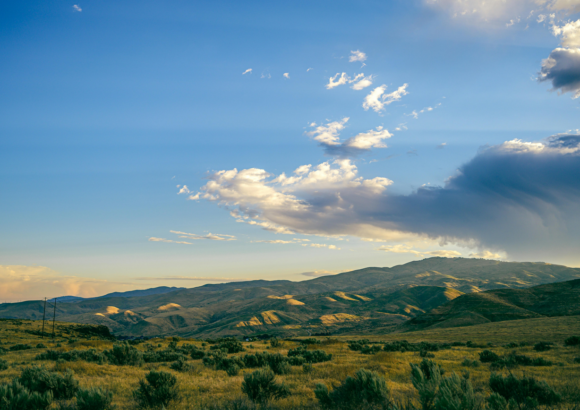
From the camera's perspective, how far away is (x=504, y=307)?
117000 mm

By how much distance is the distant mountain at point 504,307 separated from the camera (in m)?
104

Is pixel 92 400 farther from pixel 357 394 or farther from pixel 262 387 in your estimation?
pixel 357 394

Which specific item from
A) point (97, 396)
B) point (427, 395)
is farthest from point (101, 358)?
point (427, 395)

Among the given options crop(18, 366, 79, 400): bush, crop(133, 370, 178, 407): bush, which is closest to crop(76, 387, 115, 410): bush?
crop(133, 370, 178, 407): bush

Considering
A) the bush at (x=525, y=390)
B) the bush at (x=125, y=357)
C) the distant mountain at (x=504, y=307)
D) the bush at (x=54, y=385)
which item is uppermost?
the bush at (x=525, y=390)

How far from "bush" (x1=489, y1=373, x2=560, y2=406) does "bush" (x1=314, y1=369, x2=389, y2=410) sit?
371cm

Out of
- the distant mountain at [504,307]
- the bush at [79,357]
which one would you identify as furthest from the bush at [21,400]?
the distant mountain at [504,307]

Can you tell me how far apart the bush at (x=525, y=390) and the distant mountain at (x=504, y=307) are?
105m

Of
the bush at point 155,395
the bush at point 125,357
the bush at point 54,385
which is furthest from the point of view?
the bush at point 125,357

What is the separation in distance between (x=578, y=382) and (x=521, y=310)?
12373 centimetres

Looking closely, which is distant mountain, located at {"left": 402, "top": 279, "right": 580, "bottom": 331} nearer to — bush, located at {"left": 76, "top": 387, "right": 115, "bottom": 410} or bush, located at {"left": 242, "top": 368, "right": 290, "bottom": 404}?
bush, located at {"left": 242, "top": 368, "right": 290, "bottom": 404}

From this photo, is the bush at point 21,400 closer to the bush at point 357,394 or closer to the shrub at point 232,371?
the bush at point 357,394

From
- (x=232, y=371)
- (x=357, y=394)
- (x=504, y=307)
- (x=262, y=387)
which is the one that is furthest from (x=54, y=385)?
(x=504, y=307)

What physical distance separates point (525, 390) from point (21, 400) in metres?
13.3
